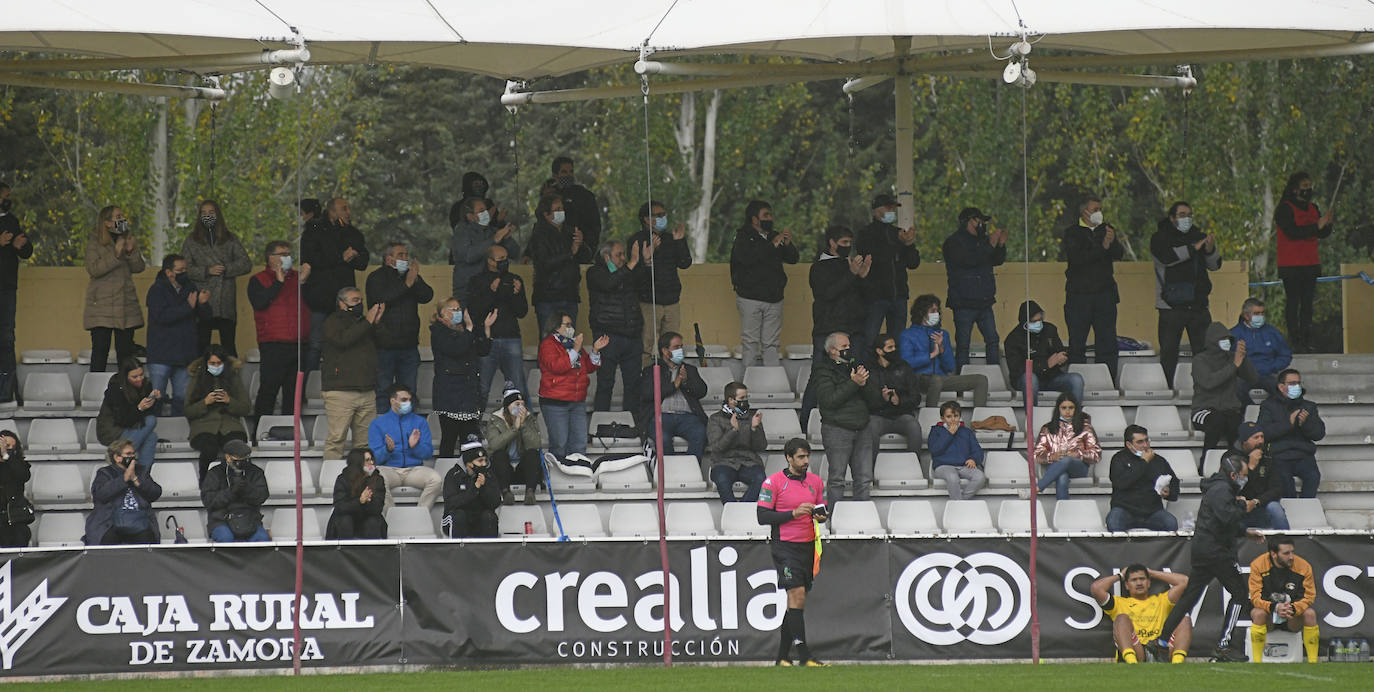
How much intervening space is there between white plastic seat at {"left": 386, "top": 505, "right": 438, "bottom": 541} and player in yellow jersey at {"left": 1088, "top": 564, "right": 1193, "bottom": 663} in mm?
5635

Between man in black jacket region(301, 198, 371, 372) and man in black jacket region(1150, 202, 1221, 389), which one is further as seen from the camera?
man in black jacket region(1150, 202, 1221, 389)

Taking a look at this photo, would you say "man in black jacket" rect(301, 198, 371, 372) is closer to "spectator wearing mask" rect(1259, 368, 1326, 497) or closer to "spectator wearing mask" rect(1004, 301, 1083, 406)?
"spectator wearing mask" rect(1004, 301, 1083, 406)

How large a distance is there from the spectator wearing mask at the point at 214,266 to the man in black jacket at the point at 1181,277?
30.2 ft

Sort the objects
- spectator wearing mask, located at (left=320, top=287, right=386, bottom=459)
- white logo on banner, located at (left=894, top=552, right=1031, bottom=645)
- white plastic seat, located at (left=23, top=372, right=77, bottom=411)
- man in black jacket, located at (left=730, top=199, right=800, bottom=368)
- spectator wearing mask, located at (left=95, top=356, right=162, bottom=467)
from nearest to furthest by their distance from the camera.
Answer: white logo on banner, located at (left=894, top=552, right=1031, bottom=645) → spectator wearing mask, located at (left=95, top=356, right=162, bottom=467) → spectator wearing mask, located at (left=320, top=287, right=386, bottom=459) → white plastic seat, located at (left=23, top=372, right=77, bottom=411) → man in black jacket, located at (left=730, top=199, right=800, bottom=368)

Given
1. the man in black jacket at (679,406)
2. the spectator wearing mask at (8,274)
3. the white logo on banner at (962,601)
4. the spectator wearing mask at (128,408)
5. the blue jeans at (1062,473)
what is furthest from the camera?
the spectator wearing mask at (8,274)

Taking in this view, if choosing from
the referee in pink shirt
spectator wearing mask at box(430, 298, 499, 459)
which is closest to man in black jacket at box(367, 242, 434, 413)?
spectator wearing mask at box(430, 298, 499, 459)

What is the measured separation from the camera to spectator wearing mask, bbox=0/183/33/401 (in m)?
19.0

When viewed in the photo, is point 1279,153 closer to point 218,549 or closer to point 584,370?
point 584,370

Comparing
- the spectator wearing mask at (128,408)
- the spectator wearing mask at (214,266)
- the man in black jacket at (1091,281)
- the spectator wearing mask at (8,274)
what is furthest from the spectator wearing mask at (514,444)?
the man in black jacket at (1091,281)

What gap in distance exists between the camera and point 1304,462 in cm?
1784

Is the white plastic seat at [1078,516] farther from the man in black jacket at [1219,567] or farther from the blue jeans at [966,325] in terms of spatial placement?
the blue jeans at [966,325]

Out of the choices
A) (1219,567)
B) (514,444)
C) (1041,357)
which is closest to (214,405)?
(514,444)

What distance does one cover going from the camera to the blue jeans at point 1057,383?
1933 cm

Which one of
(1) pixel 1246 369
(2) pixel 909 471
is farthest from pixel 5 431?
(1) pixel 1246 369
